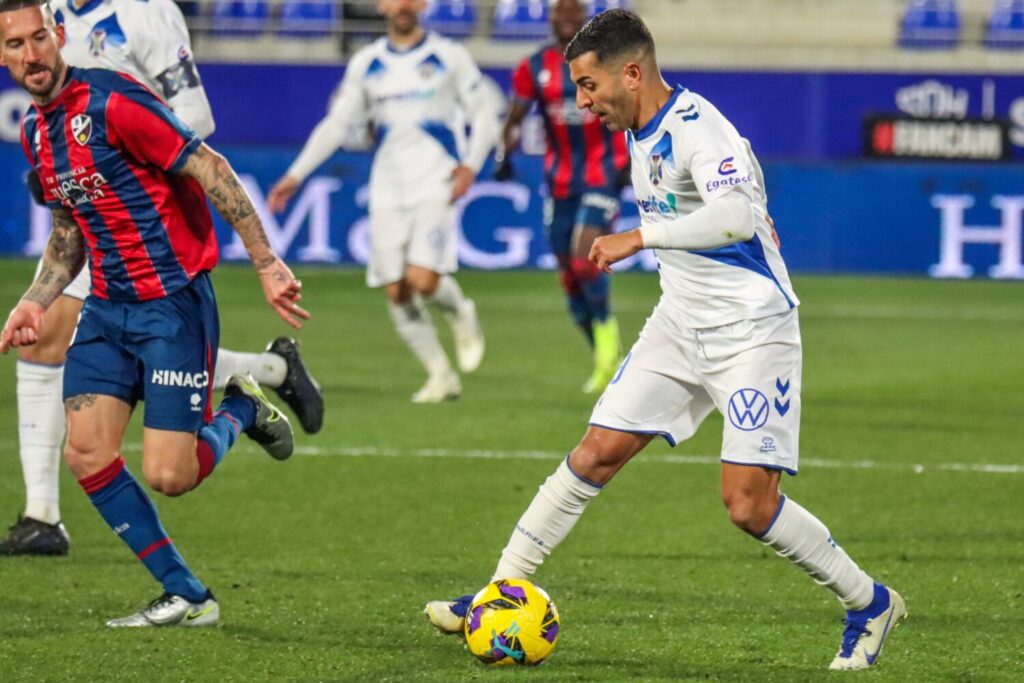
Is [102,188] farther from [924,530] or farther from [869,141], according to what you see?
[869,141]

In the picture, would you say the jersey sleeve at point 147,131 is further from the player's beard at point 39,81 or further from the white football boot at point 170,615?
the white football boot at point 170,615

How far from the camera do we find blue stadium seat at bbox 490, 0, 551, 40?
21359 millimetres

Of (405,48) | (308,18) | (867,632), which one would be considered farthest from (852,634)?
(308,18)

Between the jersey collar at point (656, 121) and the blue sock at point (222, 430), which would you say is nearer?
the jersey collar at point (656, 121)

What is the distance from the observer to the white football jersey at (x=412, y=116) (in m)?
10.9

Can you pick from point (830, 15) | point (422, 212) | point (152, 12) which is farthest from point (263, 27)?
point (152, 12)

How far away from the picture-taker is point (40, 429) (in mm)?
6668

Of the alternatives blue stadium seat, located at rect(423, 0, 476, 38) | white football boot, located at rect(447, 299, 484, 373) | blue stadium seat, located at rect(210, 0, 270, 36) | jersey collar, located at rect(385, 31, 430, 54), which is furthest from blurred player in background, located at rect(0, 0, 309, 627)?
blue stadium seat, located at rect(210, 0, 270, 36)

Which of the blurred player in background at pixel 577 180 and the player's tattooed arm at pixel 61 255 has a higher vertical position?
the player's tattooed arm at pixel 61 255

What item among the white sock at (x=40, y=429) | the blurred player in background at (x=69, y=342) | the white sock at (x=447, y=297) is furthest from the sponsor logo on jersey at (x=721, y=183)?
the white sock at (x=447, y=297)

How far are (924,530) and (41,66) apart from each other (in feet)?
12.3

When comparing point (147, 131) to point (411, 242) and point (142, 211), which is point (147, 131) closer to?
point (142, 211)

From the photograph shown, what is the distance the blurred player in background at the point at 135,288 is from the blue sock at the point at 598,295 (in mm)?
5781

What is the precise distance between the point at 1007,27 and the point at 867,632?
1750cm
